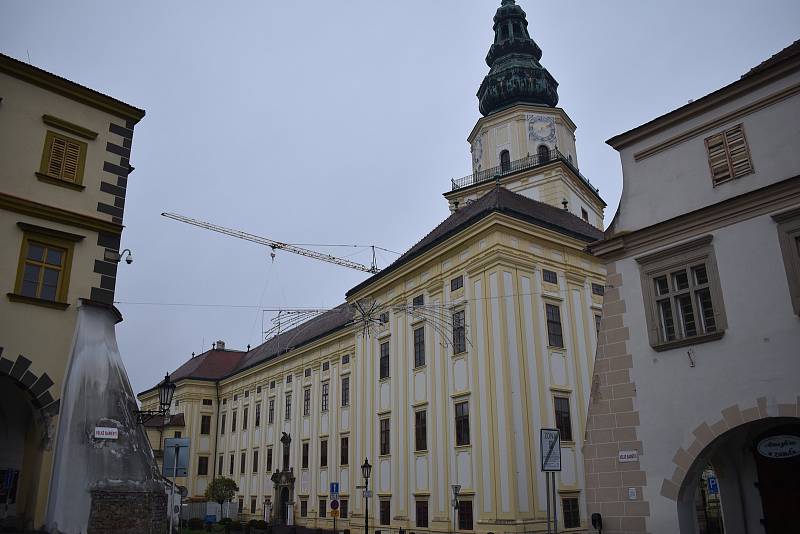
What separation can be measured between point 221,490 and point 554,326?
32.7 metres

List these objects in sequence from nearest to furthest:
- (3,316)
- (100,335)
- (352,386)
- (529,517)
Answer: (3,316), (100,335), (529,517), (352,386)

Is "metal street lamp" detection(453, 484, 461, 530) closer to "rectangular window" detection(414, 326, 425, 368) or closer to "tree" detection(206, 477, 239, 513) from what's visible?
"rectangular window" detection(414, 326, 425, 368)

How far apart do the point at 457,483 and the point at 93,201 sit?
1684 cm

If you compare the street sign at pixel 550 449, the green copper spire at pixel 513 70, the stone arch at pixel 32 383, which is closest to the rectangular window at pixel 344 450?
the green copper spire at pixel 513 70

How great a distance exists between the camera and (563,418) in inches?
1000

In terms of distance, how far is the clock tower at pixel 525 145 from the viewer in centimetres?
3781

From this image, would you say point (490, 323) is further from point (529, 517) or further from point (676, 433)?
point (676, 433)

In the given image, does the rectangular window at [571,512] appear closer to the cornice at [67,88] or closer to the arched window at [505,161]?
the cornice at [67,88]

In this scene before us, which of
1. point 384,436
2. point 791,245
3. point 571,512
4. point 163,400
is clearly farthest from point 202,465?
point 791,245

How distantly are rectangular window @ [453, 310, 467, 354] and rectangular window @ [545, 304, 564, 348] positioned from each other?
3428 mm

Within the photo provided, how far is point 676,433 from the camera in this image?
40.5 ft

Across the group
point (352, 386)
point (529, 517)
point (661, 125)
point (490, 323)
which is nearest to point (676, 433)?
point (661, 125)

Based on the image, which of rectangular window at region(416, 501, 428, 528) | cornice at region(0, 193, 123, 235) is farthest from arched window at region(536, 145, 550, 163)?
cornice at region(0, 193, 123, 235)

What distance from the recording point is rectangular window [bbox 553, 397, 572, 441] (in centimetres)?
2514
